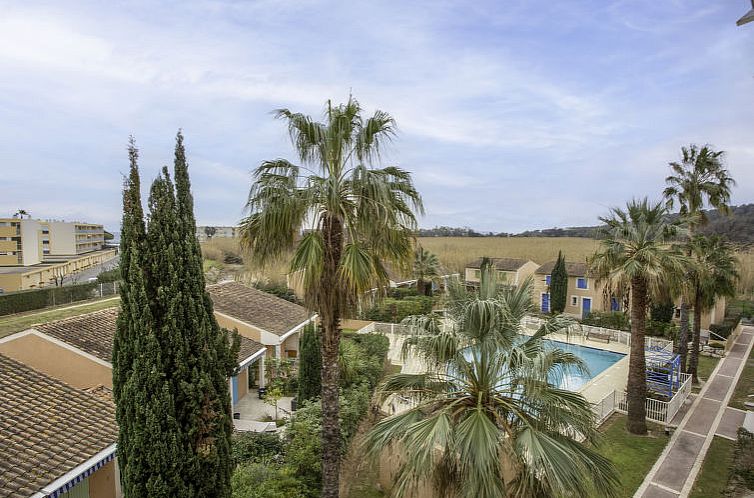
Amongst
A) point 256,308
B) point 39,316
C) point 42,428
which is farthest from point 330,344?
point 39,316

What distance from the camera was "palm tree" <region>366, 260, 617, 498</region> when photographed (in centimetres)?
525

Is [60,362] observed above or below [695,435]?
above

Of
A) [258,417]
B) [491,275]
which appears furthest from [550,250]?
[491,275]

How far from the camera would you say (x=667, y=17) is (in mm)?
11867

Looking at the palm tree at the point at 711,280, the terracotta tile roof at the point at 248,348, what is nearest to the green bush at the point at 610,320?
the palm tree at the point at 711,280

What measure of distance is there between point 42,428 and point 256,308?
43.7 feet

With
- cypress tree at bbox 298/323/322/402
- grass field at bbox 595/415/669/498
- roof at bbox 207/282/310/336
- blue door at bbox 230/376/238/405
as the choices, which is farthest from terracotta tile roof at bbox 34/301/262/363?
grass field at bbox 595/415/669/498

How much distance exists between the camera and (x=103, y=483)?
10367 millimetres

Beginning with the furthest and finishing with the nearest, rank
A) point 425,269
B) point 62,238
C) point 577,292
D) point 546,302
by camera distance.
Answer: point 62,238 → point 546,302 → point 577,292 → point 425,269

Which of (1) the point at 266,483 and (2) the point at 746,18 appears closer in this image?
(2) the point at 746,18

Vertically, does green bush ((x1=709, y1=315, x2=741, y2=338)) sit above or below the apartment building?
below

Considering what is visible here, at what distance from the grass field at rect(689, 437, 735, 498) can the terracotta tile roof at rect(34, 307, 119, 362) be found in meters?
16.5

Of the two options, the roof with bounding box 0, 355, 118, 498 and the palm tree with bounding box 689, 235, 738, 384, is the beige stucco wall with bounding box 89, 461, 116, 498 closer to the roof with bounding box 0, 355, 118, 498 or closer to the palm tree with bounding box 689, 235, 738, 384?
the roof with bounding box 0, 355, 118, 498

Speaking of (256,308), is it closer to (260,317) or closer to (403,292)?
(260,317)
